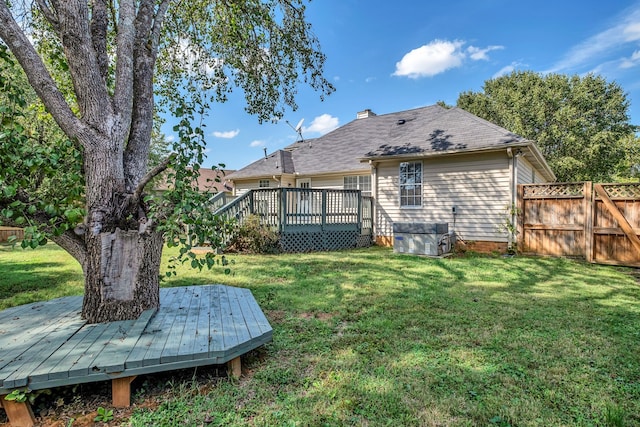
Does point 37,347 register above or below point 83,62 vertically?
below

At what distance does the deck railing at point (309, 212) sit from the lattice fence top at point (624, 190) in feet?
20.2

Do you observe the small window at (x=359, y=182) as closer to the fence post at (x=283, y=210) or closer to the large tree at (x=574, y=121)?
the fence post at (x=283, y=210)

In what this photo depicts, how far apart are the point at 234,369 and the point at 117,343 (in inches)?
35.2

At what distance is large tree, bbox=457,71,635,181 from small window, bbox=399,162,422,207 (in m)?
18.2

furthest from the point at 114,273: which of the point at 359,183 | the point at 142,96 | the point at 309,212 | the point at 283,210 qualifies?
the point at 359,183

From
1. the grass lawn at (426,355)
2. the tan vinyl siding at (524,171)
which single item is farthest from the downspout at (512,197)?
the grass lawn at (426,355)

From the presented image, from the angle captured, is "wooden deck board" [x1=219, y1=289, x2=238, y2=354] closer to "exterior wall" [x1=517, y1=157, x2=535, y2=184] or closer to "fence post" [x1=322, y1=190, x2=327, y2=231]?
"fence post" [x1=322, y1=190, x2=327, y2=231]

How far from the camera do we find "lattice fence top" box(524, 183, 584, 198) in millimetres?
7648

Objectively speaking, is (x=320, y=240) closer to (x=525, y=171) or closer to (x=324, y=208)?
(x=324, y=208)

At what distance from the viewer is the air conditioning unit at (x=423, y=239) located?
8.44m

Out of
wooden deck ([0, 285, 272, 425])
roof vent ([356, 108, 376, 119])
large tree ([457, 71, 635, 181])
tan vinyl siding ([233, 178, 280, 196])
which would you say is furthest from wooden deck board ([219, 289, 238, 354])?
large tree ([457, 71, 635, 181])

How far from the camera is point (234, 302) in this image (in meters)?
3.75

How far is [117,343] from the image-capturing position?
240cm

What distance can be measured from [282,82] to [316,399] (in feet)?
21.6
